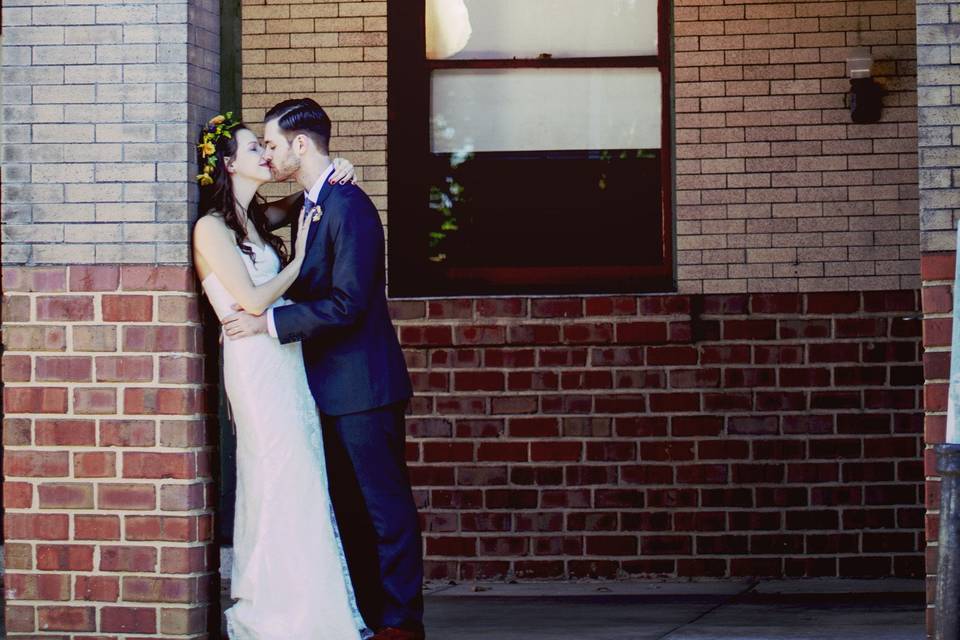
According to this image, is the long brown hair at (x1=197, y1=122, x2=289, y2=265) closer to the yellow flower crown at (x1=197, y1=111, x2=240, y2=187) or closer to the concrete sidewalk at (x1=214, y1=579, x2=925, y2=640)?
the yellow flower crown at (x1=197, y1=111, x2=240, y2=187)

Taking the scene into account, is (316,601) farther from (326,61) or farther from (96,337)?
(326,61)

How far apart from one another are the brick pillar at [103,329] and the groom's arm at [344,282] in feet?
1.29

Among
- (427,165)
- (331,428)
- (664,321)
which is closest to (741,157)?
(664,321)

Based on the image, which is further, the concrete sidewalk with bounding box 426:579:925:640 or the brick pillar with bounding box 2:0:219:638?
the concrete sidewalk with bounding box 426:579:925:640

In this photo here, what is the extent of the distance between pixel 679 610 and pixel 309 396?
2.40 m

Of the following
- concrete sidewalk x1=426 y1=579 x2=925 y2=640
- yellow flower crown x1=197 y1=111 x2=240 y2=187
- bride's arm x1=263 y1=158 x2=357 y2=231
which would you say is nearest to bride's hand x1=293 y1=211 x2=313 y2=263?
bride's arm x1=263 y1=158 x2=357 y2=231

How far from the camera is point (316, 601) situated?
5.59 meters

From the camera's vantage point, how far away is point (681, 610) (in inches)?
283

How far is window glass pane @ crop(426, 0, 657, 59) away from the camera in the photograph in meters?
8.45

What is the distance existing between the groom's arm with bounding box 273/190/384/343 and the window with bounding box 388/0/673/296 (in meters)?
2.68

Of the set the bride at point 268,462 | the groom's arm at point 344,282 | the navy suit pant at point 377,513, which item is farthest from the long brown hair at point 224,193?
the navy suit pant at point 377,513

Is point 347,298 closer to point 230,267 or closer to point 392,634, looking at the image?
point 230,267

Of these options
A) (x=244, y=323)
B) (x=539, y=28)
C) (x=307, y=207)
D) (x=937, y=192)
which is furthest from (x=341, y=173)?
(x=539, y=28)

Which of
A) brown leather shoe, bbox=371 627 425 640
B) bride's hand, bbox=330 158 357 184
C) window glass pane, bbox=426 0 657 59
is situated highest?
window glass pane, bbox=426 0 657 59
